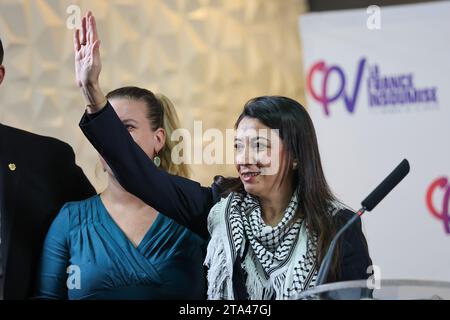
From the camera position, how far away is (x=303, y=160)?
9.18 feet

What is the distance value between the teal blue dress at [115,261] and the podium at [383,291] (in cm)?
44

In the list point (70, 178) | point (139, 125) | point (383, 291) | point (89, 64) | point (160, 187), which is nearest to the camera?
point (383, 291)

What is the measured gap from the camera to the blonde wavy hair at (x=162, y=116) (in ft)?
9.55

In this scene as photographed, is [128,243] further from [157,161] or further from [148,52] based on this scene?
[148,52]

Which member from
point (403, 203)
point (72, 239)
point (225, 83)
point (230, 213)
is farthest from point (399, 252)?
point (72, 239)

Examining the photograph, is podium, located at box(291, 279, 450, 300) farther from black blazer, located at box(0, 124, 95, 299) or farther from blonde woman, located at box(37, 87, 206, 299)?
black blazer, located at box(0, 124, 95, 299)

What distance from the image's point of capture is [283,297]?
2670 mm

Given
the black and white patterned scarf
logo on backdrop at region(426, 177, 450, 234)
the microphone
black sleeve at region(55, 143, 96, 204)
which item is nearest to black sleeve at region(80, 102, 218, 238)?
the black and white patterned scarf

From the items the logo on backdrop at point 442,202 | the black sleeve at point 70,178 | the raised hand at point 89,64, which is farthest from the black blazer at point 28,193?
the logo on backdrop at point 442,202

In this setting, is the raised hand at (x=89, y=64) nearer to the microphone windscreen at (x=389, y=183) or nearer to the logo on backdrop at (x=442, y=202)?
the microphone windscreen at (x=389, y=183)

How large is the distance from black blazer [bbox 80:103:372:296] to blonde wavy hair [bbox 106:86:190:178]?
0.20 ft

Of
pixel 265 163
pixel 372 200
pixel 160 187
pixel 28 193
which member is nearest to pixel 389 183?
pixel 372 200

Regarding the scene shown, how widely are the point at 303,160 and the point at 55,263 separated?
2.74 feet
